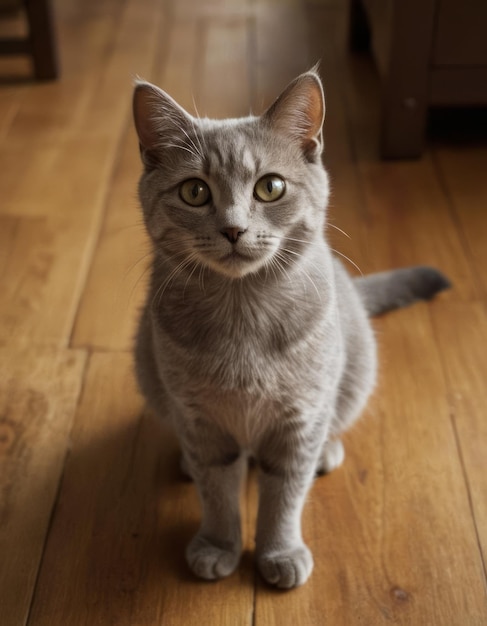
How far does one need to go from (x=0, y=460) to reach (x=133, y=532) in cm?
27

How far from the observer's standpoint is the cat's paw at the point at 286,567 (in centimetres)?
113

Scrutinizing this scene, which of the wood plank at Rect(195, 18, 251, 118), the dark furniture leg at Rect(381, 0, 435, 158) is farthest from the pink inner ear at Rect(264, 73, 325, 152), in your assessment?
the wood plank at Rect(195, 18, 251, 118)

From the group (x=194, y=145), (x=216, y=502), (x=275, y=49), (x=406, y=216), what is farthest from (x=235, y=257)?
(x=275, y=49)

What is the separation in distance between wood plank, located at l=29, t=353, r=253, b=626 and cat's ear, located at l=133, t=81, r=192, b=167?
1.72ft

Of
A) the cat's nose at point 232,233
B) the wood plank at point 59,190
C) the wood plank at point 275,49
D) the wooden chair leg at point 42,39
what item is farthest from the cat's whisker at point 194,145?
the wooden chair leg at point 42,39

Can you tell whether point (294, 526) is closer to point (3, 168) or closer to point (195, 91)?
point (3, 168)

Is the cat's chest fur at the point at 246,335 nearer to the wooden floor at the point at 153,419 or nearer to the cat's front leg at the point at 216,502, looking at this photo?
the cat's front leg at the point at 216,502

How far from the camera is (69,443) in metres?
1.37

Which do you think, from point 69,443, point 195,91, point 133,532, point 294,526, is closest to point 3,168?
point 195,91

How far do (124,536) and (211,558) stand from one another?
0.15 meters

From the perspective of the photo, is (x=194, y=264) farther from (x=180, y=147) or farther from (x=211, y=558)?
(x=211, y=558)

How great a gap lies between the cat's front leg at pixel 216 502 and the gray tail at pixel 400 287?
48 centimetres

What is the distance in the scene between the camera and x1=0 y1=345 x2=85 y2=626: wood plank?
1170 millimetres

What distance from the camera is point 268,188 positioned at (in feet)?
3.24
